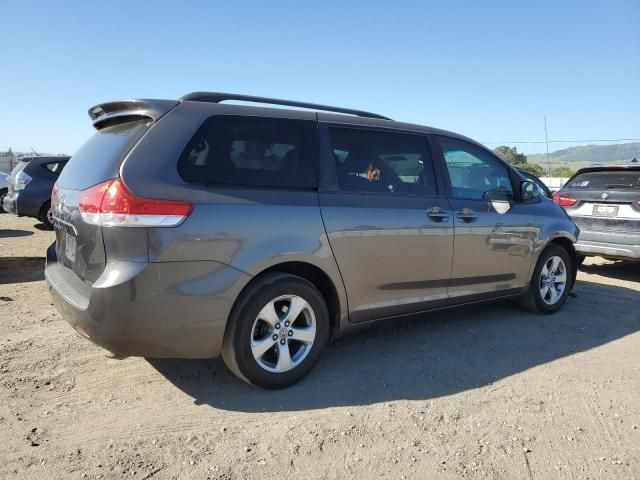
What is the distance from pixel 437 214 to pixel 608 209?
4178 millimetres

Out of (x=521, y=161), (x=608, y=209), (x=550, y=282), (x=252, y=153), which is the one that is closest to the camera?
(x=252, y=153)

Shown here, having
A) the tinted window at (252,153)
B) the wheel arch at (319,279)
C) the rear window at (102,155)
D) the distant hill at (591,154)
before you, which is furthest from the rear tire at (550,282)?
the distant hill at (591,154)

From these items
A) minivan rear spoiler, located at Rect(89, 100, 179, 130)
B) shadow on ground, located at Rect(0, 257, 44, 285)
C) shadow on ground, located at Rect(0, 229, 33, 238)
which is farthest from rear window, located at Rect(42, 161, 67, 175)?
minivan rear spoiler, located at Rect(89, 100, 179, 130)

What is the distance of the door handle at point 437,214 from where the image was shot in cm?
411

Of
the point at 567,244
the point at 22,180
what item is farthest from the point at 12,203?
the point at 567,244

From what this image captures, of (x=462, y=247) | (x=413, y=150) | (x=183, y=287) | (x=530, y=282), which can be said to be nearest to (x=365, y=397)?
(x=183, y=287)

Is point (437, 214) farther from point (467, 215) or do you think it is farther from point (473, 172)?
point (473, 172)

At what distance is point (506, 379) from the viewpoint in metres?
3.69

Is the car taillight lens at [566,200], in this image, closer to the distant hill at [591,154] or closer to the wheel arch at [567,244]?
the wheel arch at [567,244]

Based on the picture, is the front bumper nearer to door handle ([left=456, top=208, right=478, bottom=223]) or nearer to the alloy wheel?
door handle ([left=456, top=208, right=478, bottom=223])

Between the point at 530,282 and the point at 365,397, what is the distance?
104 inches

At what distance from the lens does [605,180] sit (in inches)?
288

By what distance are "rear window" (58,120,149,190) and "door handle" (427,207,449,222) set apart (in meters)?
2.24

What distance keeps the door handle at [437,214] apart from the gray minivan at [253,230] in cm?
1
